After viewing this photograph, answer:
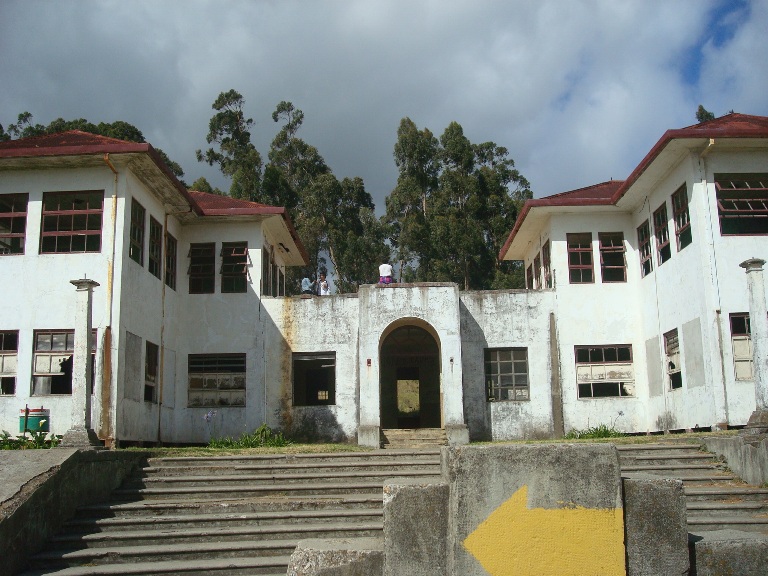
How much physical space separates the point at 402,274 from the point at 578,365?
59.1 feet

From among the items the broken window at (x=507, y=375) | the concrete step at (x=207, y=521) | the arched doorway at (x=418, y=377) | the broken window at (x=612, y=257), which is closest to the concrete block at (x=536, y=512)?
the concrete step at (x=207, y=521)

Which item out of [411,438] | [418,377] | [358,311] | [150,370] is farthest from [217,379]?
[418,377]

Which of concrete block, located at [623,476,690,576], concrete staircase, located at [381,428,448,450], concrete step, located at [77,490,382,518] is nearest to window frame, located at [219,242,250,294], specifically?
concrete staircase, located at [381,428,448,450]

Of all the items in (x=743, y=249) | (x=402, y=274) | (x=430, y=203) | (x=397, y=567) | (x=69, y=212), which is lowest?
(x=397, y=567)

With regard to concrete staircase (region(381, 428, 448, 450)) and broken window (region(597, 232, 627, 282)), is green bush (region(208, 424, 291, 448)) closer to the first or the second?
concrete staircase (region(381, 428, 448, 450))

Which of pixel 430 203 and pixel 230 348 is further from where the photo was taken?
pixel 430 203

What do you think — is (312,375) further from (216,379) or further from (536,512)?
(536,512)

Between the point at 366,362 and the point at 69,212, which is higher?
the point at 69,212

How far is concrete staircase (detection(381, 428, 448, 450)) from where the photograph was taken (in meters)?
15.4

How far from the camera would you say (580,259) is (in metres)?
17.9

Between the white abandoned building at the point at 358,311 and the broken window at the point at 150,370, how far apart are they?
0.06m

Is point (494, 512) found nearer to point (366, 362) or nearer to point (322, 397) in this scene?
point (366, 362)

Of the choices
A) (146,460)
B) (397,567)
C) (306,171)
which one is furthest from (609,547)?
(306,171)

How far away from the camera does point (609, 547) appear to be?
4.04 m
